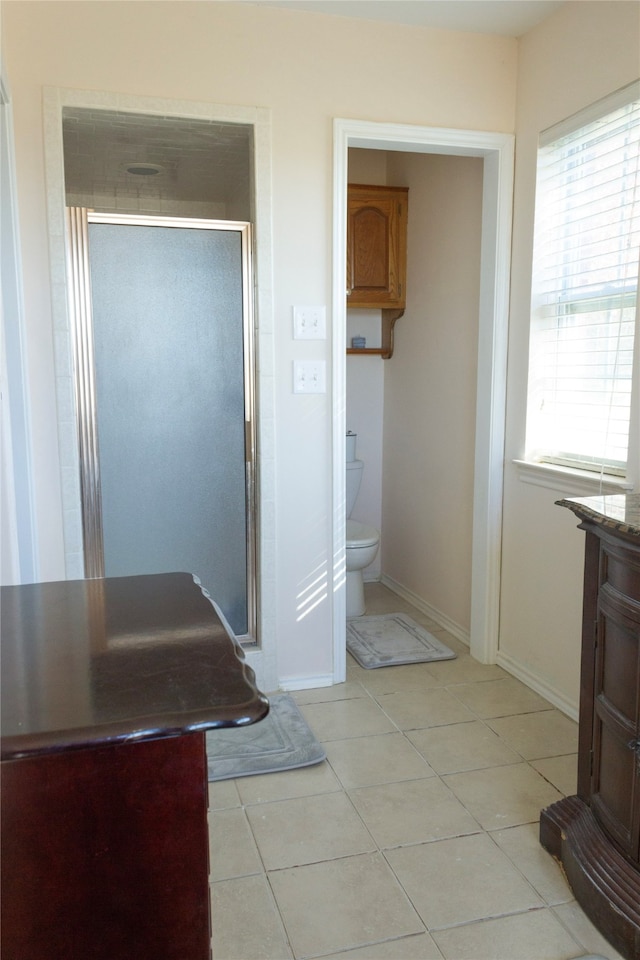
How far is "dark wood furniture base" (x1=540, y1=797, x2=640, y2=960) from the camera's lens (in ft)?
5.17

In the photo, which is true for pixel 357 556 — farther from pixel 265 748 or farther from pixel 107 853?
pixel 107 853

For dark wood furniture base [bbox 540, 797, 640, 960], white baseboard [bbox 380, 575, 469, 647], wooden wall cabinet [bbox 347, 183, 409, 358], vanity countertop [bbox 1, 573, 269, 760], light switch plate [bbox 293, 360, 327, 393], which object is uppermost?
wooden wall cabinet [bbox 347, 183, 409, 358]

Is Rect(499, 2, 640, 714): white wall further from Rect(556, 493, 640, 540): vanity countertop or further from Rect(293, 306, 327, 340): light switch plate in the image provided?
Rect(293, 306, 327, 340): light switch plate

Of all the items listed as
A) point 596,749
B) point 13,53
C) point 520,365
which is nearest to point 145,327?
point 13,53

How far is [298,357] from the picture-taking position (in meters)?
2.81

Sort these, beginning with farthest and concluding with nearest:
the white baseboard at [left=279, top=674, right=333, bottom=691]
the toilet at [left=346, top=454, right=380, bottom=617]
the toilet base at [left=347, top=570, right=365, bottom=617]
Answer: the toilet base at [left=347, top=570, right=365, bottom=617], the toilet at [left=346, top=454, right=380, bottom=617], the white baseboard at [left=279, top=674, right=333, bottom=691]

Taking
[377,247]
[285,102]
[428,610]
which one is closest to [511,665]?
[428,610]

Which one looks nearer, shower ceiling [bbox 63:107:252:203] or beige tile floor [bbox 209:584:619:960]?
beige tile floor [bbox 209:584:619:960]

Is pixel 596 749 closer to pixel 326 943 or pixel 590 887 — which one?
pixel 590 887

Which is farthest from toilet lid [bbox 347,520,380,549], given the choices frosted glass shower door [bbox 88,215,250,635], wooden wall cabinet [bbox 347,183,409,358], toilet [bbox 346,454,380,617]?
wooden wall cabinet [bbox 347,183,409,358]

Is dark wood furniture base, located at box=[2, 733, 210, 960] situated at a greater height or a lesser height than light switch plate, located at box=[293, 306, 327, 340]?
lesser

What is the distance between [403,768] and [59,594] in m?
1.50

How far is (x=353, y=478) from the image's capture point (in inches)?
160

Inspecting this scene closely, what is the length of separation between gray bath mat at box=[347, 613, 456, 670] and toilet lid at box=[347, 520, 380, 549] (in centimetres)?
41
